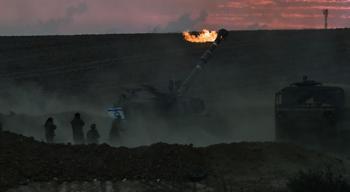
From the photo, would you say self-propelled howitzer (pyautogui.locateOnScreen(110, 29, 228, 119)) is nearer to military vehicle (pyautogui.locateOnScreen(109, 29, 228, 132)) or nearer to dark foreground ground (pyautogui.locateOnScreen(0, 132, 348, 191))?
military vehicle (pyautogui.locateOnScreen(109, 29, 228, 132))

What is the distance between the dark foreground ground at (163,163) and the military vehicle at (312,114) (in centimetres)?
394

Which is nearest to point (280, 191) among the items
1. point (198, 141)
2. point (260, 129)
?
point (198, 141)

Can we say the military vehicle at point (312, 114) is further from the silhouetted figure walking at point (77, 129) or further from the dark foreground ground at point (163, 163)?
the silhouetted figure walking at point (77, 129)

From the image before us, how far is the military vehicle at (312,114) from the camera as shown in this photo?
2048 cm

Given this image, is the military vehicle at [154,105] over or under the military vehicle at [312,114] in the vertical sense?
over

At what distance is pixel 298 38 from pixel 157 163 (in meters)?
37.2

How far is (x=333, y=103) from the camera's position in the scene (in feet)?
67.9

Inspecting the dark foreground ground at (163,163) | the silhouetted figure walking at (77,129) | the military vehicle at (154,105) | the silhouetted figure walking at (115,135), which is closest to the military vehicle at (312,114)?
the dark foreground ground at (163,163)

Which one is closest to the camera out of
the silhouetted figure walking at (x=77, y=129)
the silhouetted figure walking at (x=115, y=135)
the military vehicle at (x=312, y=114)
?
the military vehicle at (x=312, y=114)

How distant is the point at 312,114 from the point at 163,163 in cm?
732

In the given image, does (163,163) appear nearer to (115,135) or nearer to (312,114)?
(312,114)

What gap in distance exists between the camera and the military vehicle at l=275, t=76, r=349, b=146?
2048cm

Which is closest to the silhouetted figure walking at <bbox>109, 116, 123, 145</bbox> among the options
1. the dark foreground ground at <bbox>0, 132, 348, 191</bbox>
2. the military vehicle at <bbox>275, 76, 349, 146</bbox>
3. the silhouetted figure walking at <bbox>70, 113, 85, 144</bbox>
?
the silhouetted figure walking at <bbox>70, 113, 85, 144</bbox>

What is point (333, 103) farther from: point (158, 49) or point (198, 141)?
point (158, 49)
